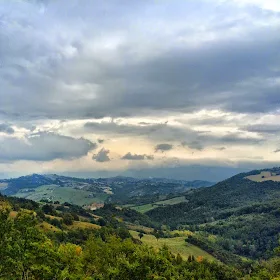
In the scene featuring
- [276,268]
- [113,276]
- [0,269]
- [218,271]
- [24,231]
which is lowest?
[218,271]

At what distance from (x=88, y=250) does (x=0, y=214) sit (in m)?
24.2

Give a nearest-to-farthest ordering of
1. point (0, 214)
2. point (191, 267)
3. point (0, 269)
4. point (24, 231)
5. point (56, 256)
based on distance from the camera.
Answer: point (0, 269) → point (56, 256) → point (24, 231) → point (0, 214) → point (191, 267)

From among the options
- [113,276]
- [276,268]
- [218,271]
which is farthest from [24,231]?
[218,271]

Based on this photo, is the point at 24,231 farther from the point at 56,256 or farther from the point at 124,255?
the point at 124,255

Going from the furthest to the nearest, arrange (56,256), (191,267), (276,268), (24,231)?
(191,267) → (276,268) → (24,231) → (56,256)

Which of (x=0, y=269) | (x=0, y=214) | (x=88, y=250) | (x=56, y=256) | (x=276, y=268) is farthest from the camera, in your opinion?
(x=276, y=268)

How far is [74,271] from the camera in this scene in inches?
2694

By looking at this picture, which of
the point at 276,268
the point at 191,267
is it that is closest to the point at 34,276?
the point at 276,268

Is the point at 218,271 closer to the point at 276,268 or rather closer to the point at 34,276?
the point at 276,268

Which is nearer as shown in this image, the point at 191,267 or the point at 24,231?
the point at 24,231

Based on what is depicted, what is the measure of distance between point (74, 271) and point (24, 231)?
44.0 feet

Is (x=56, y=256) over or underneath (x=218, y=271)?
over

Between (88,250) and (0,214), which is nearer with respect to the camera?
(0,214)

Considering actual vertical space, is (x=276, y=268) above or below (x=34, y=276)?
below
